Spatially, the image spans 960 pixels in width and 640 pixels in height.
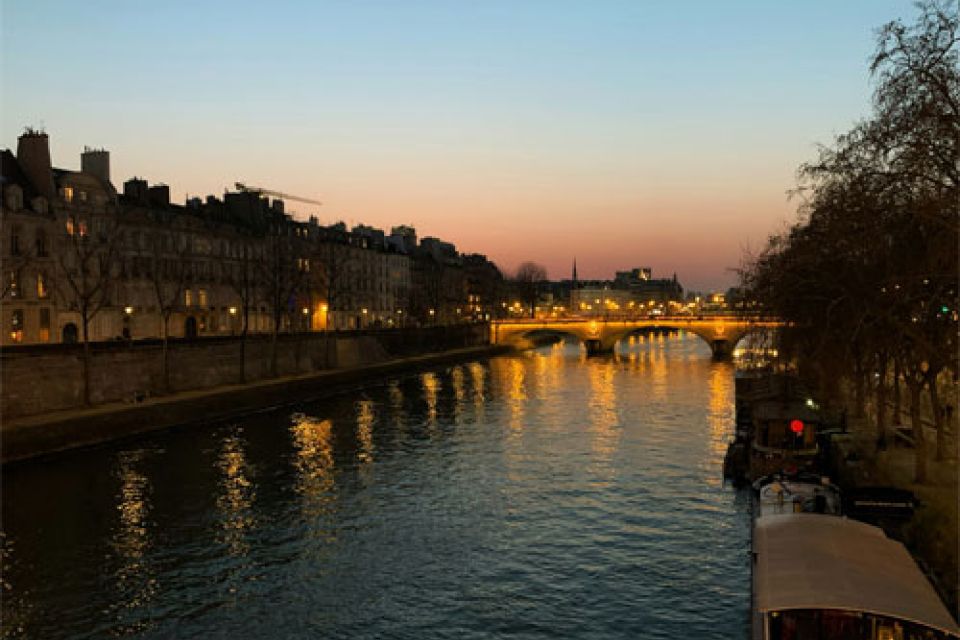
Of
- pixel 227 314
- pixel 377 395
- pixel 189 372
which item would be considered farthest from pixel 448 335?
pixel 189 372

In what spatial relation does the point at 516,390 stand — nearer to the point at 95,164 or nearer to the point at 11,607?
the point at 95,164

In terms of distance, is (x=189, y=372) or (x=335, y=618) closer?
(x=335, y=618)

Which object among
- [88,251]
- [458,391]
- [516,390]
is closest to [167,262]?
[88,251]

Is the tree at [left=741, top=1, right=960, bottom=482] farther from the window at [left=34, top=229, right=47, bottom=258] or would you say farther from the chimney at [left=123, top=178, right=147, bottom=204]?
the chimney at [left=123, top=178, right=147, bottom=204]

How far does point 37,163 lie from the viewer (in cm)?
6738

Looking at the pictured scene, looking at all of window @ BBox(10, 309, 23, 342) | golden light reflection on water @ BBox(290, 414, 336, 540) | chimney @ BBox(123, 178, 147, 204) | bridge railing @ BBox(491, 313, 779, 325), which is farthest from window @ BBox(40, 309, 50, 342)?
bridge railing @ BBox(491, 313, 779, 325)

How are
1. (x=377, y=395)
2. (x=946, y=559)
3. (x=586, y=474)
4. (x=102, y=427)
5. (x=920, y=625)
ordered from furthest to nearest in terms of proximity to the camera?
1. (x=377, y=395)
2. (x=102, y=427)
3. (x=586, y=474)
4. (x=946, y=559)
5. (x=920, y=625)

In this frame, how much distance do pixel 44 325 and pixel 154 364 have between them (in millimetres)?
13165

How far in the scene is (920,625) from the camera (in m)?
13.1

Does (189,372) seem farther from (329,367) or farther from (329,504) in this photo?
(329,504)

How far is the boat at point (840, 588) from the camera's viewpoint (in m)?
13.4

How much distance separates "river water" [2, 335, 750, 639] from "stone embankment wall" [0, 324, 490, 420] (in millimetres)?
6039

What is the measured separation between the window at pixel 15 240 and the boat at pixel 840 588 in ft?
201

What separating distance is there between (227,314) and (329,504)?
214ft
